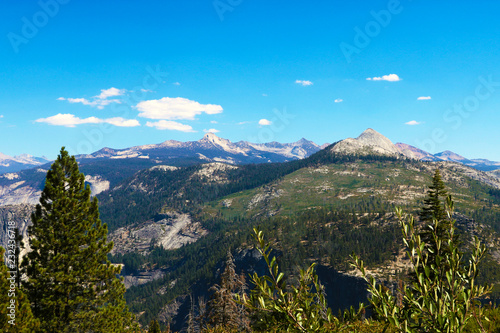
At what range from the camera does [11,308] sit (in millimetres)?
15203

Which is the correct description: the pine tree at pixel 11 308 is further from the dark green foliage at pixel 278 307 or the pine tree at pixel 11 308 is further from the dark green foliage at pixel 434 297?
the dark green foliage at pixel 434 297

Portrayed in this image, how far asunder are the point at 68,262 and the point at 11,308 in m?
6.64

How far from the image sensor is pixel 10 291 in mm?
15547

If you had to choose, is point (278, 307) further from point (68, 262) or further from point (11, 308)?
point (68, 262)

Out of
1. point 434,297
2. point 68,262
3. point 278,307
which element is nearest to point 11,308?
point 68,262

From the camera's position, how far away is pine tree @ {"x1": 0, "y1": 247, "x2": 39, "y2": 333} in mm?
14946

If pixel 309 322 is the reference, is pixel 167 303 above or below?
below

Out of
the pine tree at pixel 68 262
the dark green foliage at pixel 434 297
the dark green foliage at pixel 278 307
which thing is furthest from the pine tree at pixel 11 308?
the dark green foliage at pixel 434 297

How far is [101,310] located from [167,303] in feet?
649

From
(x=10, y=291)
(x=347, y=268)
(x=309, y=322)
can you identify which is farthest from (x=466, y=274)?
(x=347, y=268)

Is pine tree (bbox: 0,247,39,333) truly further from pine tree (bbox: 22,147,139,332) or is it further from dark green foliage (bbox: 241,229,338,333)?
dark green foliage (bbox: 241,229,338,333)


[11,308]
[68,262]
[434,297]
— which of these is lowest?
[11,308]

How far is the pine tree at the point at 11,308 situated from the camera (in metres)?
14.9

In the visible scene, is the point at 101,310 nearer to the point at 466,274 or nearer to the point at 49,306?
the point at 49,306
